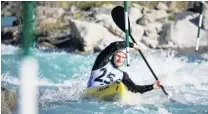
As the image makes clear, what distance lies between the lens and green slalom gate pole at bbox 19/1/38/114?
587mm

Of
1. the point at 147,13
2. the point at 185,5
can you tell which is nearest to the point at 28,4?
the point at 147,13

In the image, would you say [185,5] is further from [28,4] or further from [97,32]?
[28,4]

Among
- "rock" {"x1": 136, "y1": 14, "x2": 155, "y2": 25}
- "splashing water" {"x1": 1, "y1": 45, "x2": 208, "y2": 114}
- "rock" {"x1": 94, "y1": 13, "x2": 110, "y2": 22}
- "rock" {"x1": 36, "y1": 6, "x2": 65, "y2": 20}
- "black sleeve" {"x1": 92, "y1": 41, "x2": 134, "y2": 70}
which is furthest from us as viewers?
"rock" {"x1": 36, "y1": 6, "x2": 65, "y2": 20}

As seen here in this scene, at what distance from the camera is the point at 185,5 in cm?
1479

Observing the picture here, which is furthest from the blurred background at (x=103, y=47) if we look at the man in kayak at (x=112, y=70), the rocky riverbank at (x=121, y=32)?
the man in kayak at (x=112, y=70)

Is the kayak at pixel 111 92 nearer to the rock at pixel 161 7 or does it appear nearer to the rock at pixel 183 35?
the rock at pixel 183 35

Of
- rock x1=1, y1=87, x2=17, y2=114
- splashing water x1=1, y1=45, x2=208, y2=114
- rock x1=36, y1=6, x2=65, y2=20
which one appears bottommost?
splashing water x1=1, y1=45, x2=208, y2=114

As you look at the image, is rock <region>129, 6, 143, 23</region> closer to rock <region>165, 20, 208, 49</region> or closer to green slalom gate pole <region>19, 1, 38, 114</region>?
rock <region>165, 20, 208, 49</region>

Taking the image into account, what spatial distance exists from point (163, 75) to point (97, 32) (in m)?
3.50

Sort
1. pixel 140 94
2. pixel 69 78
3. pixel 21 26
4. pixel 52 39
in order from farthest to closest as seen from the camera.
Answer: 1. pixel 52 39
2. pixel 69 78
3. pixel 140 94
4. pixel 21 26

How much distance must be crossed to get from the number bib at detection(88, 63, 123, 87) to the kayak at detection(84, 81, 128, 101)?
10cm

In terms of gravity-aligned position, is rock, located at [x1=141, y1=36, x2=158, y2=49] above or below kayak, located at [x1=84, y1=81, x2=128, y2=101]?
above

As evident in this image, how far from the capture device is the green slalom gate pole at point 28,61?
59 centimetres

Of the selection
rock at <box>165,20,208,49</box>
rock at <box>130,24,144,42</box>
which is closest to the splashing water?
rock at <box>165,20,208,49</box>
